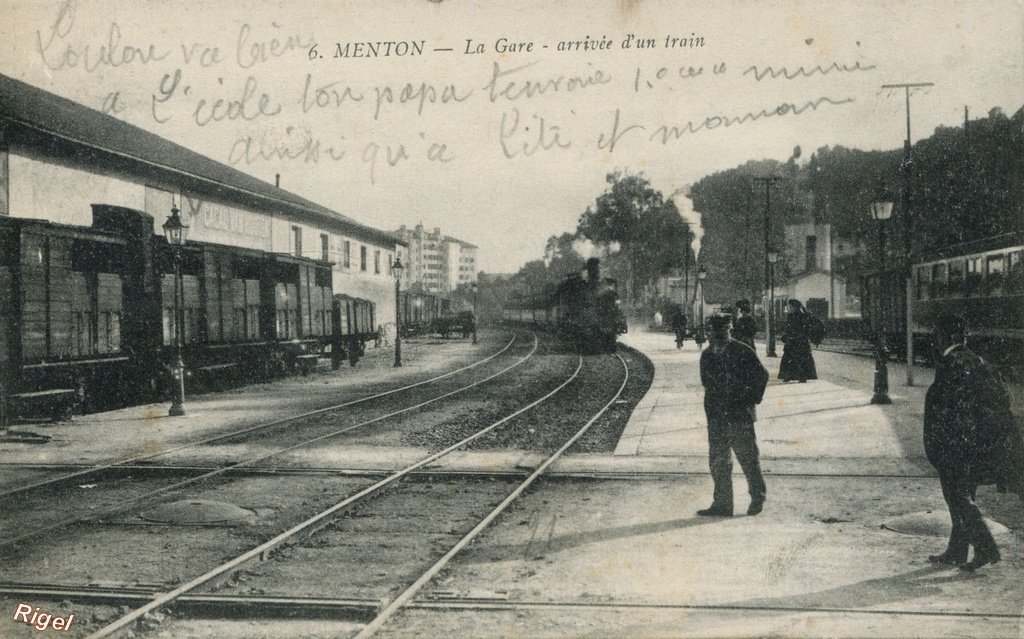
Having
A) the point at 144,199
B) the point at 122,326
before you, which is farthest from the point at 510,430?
the point at 144,199

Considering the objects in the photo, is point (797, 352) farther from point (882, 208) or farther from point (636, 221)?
point (636, 221)

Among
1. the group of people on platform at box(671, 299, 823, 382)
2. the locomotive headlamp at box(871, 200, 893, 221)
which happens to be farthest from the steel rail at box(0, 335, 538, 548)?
the locomotive headlamp at box(871, 200, 893, 221)

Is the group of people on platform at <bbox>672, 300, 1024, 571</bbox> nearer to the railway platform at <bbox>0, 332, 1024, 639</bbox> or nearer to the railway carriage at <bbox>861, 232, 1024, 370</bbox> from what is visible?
the railway platform at <bbox>0, 332, 1024, 639</bbox>

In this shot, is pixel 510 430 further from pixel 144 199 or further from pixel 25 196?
pixel 144 199

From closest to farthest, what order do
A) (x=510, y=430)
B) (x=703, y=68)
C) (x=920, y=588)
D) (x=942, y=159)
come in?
(x=920, y=588), (x=703, y=68), (x=510, y=430), (x=942, y=159)

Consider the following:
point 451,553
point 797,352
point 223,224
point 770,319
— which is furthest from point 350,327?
point 451,553

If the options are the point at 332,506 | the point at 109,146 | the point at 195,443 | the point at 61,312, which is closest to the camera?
the point at 332,506
